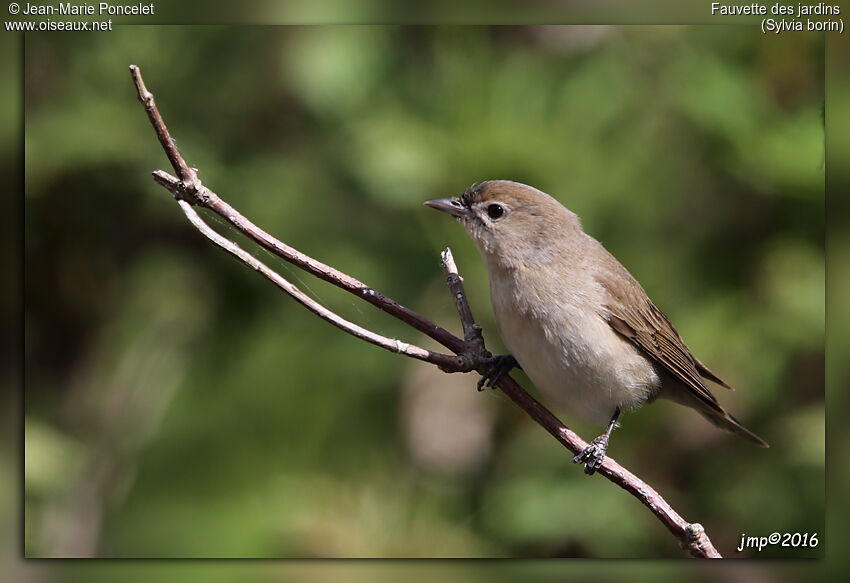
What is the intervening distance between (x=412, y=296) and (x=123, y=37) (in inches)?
53.1

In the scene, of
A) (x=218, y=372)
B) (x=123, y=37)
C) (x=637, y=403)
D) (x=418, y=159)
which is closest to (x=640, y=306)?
(x=637, y=403)

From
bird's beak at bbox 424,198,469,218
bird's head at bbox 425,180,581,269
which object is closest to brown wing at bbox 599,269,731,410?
bird's head at bbox 425,180,581,269

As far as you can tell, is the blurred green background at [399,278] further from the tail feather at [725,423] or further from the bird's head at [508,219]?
the bird's head at [508,219]

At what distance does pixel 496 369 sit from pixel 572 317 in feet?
0.88

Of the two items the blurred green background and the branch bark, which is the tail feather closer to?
the blurred green background

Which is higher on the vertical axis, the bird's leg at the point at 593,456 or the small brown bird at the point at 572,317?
the small brown bird at the point at 572,317

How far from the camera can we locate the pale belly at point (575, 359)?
2623mm

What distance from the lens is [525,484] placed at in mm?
3291

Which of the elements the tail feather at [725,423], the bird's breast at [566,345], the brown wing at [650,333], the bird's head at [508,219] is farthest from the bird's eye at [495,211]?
the tail feather at [725,423]

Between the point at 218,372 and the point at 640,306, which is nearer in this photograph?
the point at 640,306

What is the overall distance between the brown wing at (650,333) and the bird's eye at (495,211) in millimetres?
373

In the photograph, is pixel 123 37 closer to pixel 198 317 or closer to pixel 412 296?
pixel 198 317

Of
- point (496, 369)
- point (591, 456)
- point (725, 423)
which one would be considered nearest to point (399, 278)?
point (496, 369)

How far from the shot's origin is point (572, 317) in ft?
8.80
